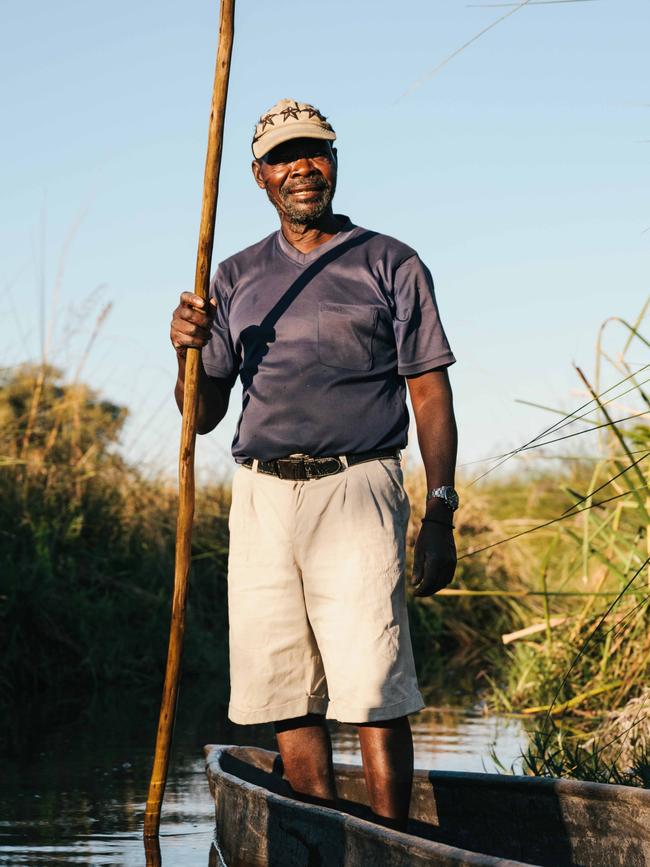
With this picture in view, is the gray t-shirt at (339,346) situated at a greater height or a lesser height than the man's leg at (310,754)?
greater

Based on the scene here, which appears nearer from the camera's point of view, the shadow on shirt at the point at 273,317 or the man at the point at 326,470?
the man at the point at 326,470

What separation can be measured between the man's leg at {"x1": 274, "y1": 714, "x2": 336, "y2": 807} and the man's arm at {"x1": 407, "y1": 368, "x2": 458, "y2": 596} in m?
0.53

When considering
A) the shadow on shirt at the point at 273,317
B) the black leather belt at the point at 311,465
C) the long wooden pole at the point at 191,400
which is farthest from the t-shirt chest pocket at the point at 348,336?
the long wooden pole at the point at 191,400

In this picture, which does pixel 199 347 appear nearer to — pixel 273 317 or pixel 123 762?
pixel 273 317

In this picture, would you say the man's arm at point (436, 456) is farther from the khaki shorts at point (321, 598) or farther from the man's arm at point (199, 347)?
the man's arm at point (199, 347)

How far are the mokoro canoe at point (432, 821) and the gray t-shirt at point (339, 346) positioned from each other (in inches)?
38.0

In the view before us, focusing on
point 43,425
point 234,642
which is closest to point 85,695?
point 43,425

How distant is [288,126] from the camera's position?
3.90 m

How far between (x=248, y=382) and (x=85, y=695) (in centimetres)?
490

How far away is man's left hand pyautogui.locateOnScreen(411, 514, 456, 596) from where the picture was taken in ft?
12.1

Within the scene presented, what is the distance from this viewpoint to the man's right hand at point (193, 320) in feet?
12.6

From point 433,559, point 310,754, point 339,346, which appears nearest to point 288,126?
point 339,346

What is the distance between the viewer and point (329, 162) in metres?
3.95

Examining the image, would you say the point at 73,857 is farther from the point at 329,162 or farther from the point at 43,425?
the point at 43,425
